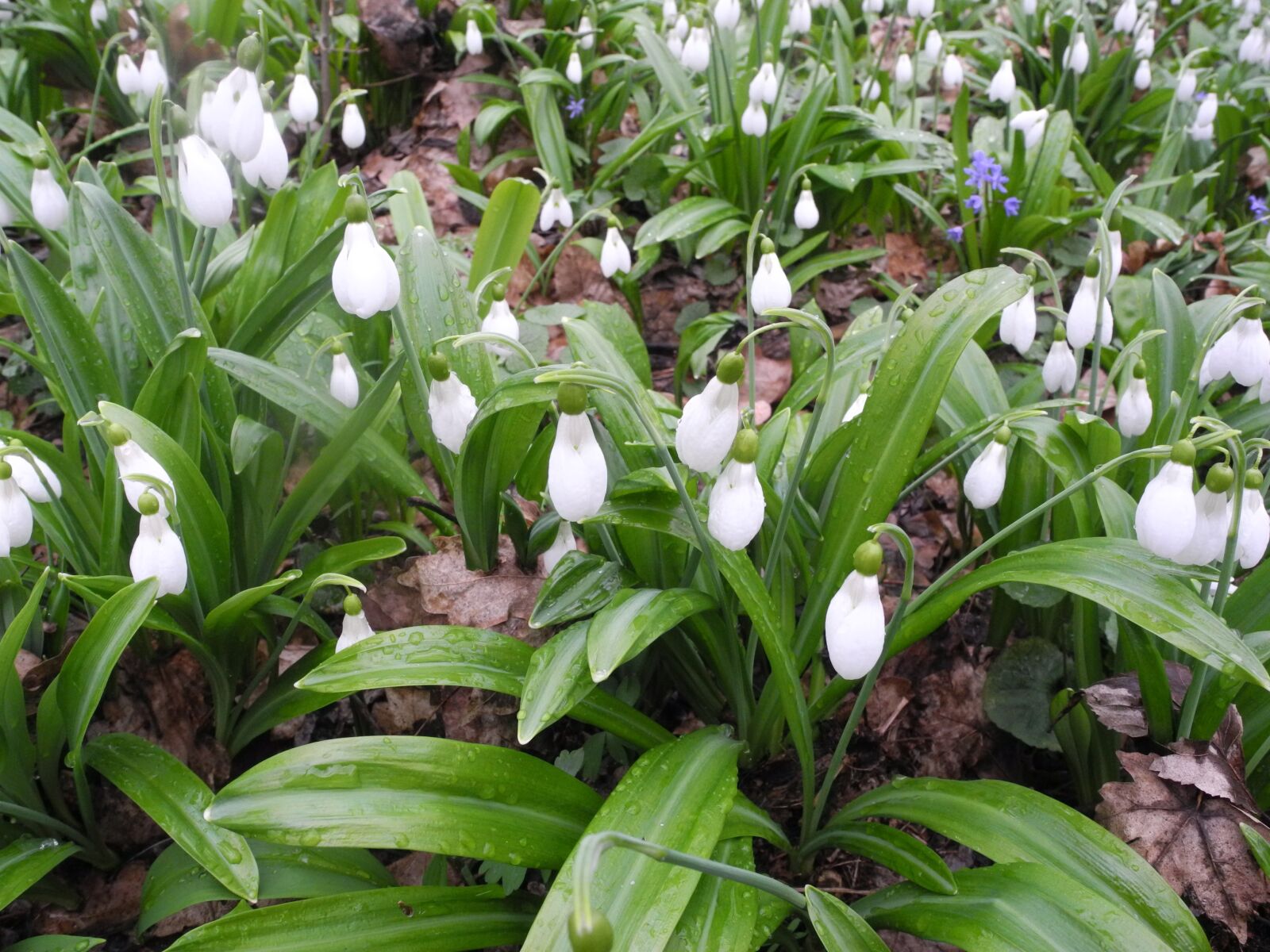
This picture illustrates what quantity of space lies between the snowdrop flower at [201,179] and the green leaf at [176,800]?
984 millimetres

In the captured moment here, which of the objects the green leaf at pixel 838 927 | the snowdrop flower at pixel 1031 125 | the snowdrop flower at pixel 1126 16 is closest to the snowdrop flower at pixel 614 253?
the snowdrop flower at pixel 1031 125

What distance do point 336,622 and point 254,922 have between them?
3.52 ft

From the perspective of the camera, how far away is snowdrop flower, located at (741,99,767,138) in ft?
11.0

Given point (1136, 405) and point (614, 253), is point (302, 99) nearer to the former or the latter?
point (614, 253)

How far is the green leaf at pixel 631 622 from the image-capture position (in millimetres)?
1441

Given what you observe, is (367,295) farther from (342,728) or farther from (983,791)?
(983,791)

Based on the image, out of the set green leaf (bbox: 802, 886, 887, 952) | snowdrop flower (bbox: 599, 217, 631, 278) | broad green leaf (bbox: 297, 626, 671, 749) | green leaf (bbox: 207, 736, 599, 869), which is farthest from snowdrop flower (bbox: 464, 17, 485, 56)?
green leaf (bbox: 802, 886, 887, 952)

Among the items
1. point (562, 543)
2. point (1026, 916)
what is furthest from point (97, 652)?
point (1026, 916)

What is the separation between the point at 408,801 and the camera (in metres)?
1.45

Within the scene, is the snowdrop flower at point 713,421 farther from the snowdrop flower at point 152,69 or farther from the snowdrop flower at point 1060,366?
the snowdrop flower at point 152,69

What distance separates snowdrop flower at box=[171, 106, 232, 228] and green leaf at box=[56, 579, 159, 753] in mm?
786

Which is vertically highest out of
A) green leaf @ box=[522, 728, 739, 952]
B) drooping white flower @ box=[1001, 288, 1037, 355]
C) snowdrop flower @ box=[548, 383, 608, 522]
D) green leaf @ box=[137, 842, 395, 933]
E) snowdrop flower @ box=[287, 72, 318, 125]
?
snowdrop flower @ box=[287, 72, 318, 125]

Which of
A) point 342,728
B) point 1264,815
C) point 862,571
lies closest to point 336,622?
point 342,728

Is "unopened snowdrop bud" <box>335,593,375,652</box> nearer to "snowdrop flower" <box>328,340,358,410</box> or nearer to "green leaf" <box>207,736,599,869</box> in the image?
"green leaf" <box>207,736,599,869</box>
